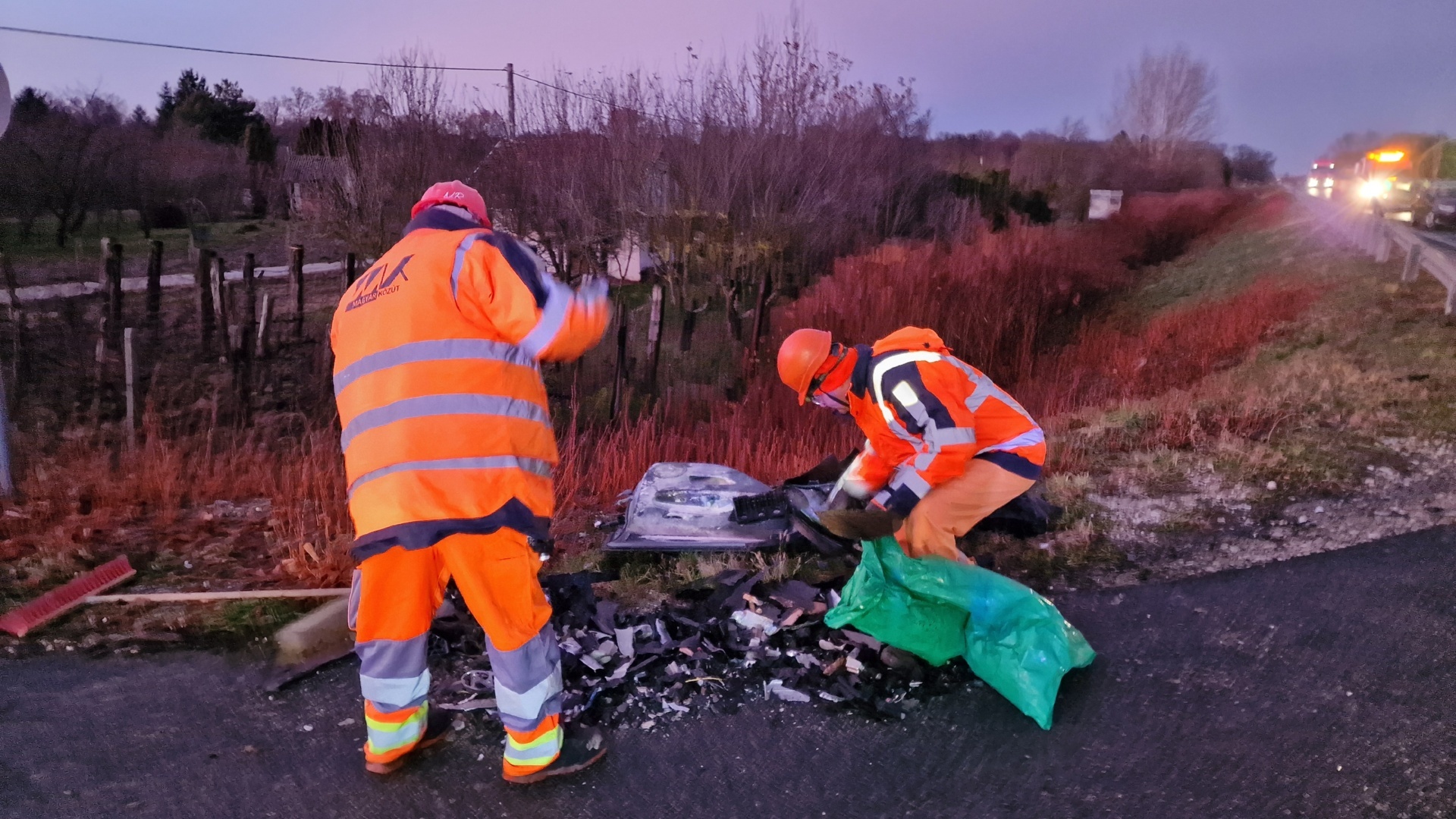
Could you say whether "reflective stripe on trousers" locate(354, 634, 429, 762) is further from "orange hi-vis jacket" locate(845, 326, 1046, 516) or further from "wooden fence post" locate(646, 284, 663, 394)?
"wooden fence post" locate(646, 284, 663, 394)

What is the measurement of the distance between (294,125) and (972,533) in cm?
1985

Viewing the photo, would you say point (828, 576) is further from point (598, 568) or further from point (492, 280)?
point (492, 280)

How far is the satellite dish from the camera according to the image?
533 cm

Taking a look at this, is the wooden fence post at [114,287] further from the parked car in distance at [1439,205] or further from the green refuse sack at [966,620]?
the parked car in distance at [1439,205]

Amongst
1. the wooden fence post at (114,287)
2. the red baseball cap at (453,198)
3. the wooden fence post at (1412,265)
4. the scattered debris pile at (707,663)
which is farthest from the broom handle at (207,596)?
the wooden fence post at (1412,265)

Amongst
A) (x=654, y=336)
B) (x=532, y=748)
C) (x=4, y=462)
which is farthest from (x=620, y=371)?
(x=532, y=748)

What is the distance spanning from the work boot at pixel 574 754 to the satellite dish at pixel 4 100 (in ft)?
16.5

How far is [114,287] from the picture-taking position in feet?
34.0

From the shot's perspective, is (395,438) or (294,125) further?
(294,125)

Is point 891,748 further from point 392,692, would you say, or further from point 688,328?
point 688,328

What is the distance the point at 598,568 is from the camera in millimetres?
4605

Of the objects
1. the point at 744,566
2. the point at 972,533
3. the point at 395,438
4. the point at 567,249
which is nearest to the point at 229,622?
the point at 395,438

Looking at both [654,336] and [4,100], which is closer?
[4,100]

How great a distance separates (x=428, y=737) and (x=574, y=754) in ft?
1.73
